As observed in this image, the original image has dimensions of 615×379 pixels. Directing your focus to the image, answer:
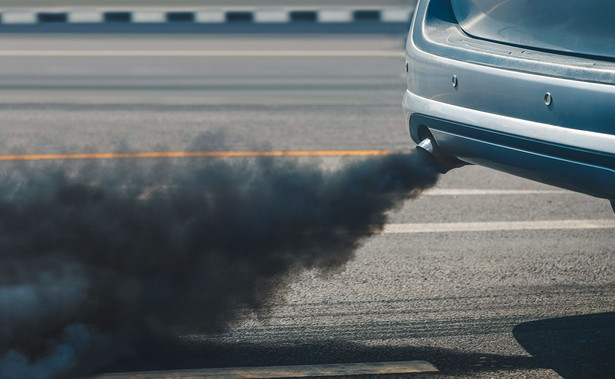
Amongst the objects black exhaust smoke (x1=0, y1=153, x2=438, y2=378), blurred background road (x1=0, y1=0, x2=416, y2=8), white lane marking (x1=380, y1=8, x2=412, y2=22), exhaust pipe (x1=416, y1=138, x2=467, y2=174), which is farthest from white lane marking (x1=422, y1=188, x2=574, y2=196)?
blurred background road (x1=0, y1=0, x2=416, y2=8)

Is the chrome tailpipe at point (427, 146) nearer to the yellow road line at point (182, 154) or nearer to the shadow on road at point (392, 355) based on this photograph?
the shadow on road at point (392, 355)

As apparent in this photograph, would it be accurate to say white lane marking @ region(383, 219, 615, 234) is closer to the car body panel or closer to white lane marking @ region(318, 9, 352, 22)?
the car body panel

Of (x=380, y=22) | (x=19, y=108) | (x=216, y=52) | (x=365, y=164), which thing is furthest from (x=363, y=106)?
(x=380, y=22)

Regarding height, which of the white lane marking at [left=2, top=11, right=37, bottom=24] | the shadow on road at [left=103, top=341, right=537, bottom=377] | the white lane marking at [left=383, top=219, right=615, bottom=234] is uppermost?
the shadow on road at [left=103, top=341, right=537, bottom=377]

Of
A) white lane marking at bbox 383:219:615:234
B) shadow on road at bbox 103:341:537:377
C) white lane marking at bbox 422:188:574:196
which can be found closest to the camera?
shadow on road at bbox 103:341:537:377

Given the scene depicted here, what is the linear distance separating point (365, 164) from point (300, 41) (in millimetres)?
10706

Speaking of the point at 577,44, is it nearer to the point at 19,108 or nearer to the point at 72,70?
the point at 19,108

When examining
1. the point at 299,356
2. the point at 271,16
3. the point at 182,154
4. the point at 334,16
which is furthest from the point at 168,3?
the point at 299,356

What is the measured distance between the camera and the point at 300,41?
15094mm

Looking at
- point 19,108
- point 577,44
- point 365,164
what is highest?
point 577,44

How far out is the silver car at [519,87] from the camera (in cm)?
328

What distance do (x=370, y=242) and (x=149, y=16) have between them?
1314cm

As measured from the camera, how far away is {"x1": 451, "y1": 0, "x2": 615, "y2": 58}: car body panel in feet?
10.9

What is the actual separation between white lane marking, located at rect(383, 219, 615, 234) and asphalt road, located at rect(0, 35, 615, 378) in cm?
7
